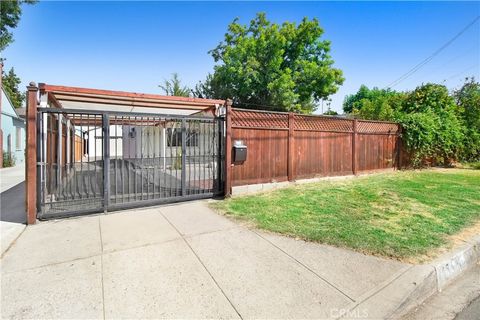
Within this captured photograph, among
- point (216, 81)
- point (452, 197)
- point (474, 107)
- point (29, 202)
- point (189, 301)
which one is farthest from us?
point (216, 81)

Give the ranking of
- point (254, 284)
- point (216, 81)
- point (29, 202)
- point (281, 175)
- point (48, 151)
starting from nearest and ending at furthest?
point (254, 284), point (29, 202), point (48, 151), point (281, 175), point (216, 81)

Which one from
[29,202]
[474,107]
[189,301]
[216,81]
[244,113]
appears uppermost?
[216,81]

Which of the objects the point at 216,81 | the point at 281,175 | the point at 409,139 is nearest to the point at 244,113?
the point at 281,175

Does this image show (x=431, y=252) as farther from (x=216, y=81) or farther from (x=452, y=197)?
(x=216, y=81)

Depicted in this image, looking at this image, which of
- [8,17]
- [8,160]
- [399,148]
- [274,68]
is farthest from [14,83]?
[399,148]

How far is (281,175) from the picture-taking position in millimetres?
7410

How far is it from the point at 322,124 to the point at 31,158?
7.34m

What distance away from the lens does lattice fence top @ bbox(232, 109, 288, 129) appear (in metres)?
6.52

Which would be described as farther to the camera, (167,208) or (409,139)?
(409,139)

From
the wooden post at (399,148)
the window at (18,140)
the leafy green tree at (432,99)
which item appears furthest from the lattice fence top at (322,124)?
the window at (18,140)

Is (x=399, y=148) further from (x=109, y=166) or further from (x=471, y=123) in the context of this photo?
(x=109, y=166)

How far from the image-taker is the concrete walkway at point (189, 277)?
2311 mm

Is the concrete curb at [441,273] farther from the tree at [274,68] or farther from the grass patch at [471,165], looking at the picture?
the tree at [274,68]

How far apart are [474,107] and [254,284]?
1545 centimetres
